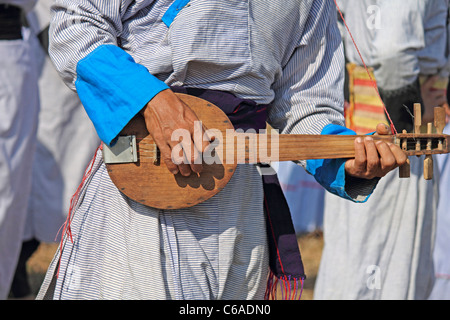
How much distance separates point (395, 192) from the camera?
3.27 meters

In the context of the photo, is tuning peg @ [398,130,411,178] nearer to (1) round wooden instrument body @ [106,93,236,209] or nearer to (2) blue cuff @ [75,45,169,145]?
(1) round wooden instrument body @ [106,93,236,209]

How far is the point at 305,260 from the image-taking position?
4805 millimetres

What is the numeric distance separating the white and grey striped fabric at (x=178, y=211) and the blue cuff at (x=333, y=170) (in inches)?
2.6

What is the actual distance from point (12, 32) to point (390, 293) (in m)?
2.43

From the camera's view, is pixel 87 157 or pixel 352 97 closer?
pixel 352 97

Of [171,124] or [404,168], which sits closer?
[171,124]

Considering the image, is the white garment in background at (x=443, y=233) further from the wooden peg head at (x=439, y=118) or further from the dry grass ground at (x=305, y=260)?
the wooden peg head at (x=439, y=118)

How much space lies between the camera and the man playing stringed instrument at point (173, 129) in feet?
5.05

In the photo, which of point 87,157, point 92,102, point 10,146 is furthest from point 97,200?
point 87,157

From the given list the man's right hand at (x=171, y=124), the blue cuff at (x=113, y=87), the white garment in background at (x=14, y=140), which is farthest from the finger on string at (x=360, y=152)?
the white garment in background at (x=14, y=140)

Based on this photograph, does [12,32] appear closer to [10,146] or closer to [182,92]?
[10,146]

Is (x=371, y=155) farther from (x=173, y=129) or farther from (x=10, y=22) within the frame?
(x=10, y=22)

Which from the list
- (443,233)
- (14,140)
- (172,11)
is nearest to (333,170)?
(172,11)

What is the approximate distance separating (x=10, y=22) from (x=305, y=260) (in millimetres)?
2731
